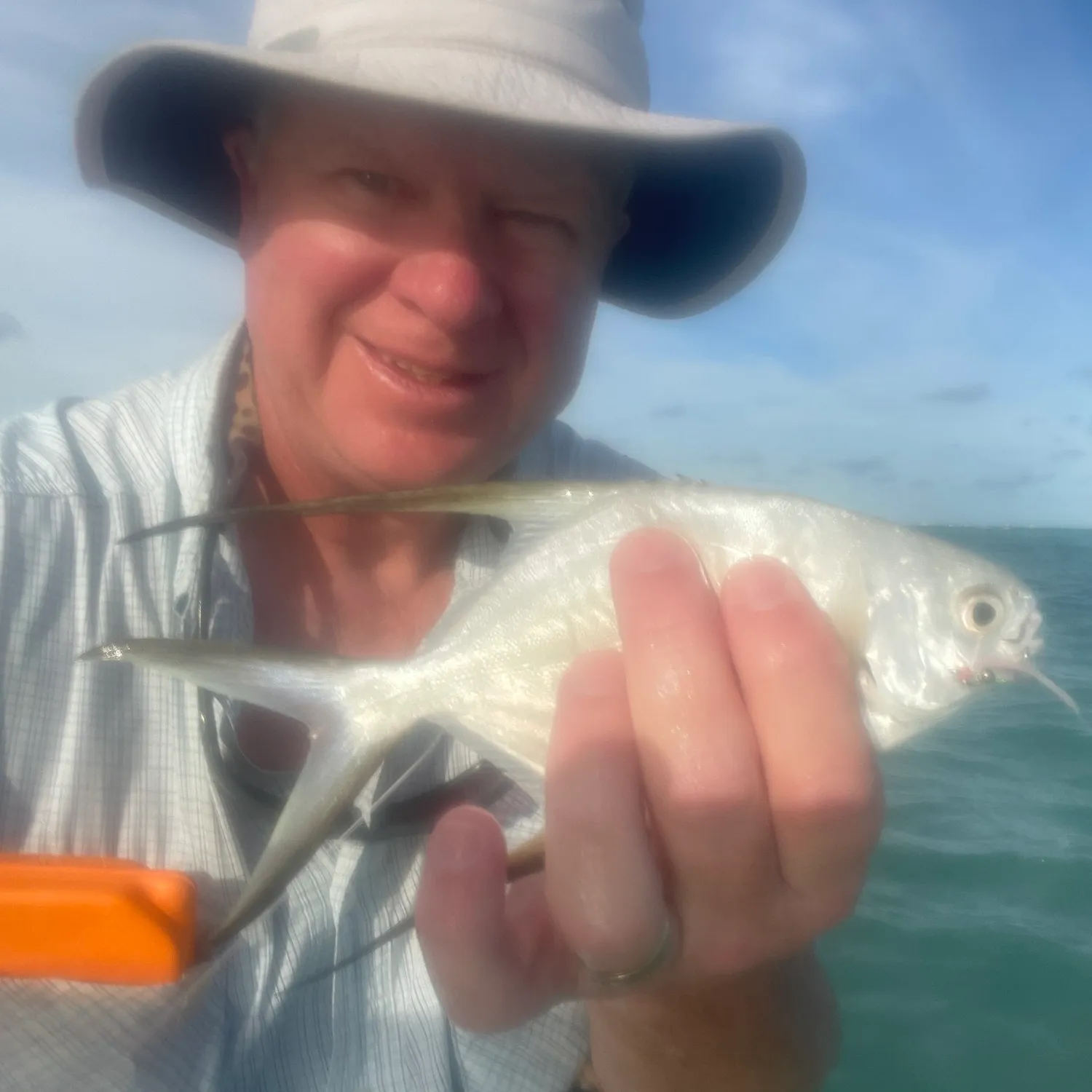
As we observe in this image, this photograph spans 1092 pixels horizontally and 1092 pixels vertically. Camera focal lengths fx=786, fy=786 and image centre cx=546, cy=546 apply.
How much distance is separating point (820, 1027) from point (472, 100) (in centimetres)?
194

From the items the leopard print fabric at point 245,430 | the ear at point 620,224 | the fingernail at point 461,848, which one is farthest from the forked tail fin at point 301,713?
the ear at point 620,224

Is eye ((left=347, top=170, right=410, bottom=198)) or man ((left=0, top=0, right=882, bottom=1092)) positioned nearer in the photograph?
man ((left=0, top=0, right=882, bottom=1092))

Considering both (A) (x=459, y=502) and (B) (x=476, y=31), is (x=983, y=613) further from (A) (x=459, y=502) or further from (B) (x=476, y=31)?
(B) (x=476, y=31)

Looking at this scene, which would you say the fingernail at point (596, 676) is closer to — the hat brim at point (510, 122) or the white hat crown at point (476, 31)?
the hat brim at point (510, 122)

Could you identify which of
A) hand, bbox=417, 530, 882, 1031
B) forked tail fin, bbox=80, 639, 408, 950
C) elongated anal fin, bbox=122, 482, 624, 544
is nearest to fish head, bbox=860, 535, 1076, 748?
hand, bbox=417, 530, 882, 1031

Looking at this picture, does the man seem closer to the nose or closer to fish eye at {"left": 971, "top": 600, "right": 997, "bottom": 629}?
the nose

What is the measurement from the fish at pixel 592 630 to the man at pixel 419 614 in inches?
4.6

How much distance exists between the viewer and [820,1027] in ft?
5.43

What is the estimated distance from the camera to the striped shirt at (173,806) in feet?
4.81

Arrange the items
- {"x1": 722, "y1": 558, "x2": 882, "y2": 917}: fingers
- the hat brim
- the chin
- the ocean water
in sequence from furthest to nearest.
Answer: the ocean water
the chin
the hat brim
{"x1": 722, "y1": 558, "x2": 882, "y2": 917}: fingers

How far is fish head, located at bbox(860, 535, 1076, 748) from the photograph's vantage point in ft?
4.10

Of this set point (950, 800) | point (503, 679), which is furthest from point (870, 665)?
point (950, 800)

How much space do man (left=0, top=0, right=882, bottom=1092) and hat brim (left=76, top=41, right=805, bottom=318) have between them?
1 centimetres

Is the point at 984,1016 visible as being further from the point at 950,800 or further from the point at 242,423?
the point at 242,423
